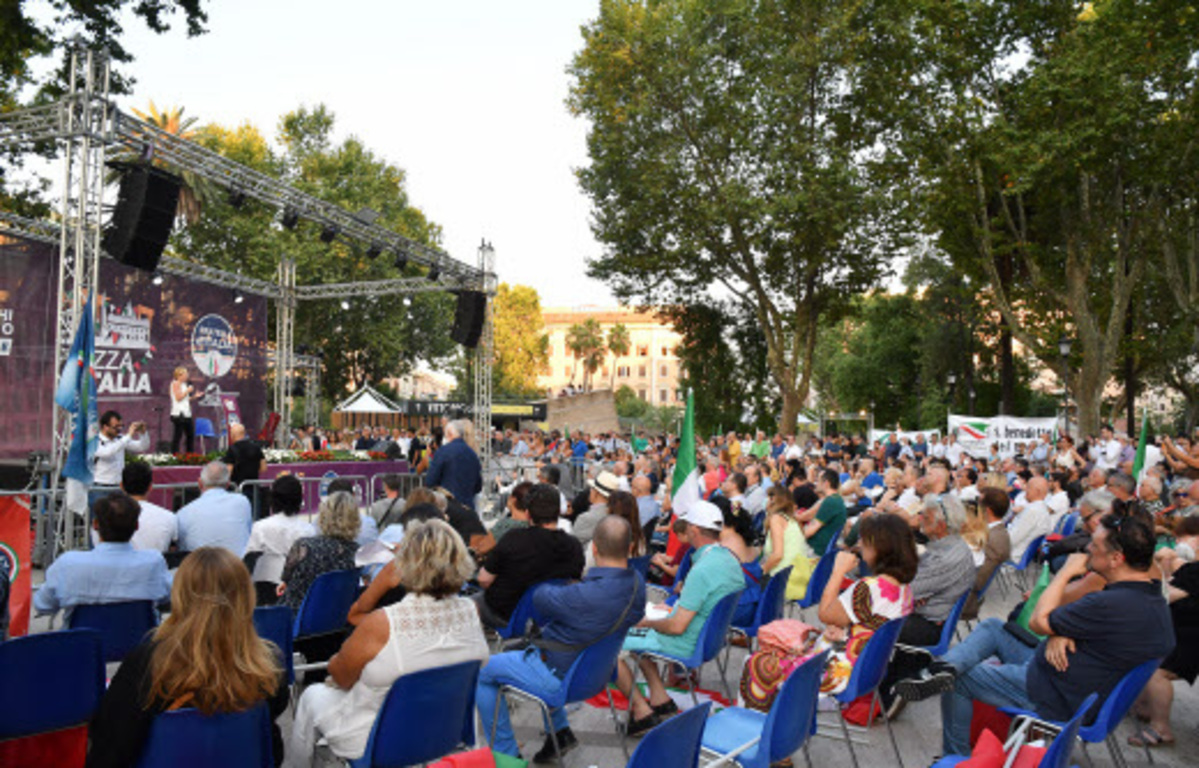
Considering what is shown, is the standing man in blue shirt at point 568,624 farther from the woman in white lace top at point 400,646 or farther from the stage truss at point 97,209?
the stage truss at point 97,209

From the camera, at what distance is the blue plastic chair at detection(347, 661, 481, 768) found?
2.79 metres

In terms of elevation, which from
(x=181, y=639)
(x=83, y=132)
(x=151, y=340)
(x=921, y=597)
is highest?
(x=83, y=132)

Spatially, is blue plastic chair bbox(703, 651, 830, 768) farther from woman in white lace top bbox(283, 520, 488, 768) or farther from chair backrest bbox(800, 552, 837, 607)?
chair backrest bbox(800, 552, 837, 607)

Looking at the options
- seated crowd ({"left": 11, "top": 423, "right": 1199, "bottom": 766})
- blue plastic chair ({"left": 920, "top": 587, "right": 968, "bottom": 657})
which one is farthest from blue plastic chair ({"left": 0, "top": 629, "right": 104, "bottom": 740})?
blue plastic chair ({"left": 920, "top": 587, "right": 968, "bottom": 657})

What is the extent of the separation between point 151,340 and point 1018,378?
36.4 meters

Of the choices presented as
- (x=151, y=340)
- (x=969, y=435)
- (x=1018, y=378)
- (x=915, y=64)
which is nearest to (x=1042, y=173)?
(x=915, y=64)

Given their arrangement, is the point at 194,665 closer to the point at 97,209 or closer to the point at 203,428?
the point at 97,209

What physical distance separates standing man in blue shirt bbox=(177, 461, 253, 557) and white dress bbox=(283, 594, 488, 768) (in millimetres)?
2675

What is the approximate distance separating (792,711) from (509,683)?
140 centimetres

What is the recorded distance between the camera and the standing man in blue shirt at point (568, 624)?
3.90 meters

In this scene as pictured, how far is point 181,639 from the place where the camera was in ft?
7.57

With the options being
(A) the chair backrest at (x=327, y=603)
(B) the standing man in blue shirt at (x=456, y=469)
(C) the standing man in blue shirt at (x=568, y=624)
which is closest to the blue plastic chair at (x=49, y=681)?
(A) the chair backrest at (x=327, y=603)

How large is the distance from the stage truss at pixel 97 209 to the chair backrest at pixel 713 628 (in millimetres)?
6573

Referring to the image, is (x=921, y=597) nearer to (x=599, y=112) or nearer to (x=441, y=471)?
(x=441, y=471)
